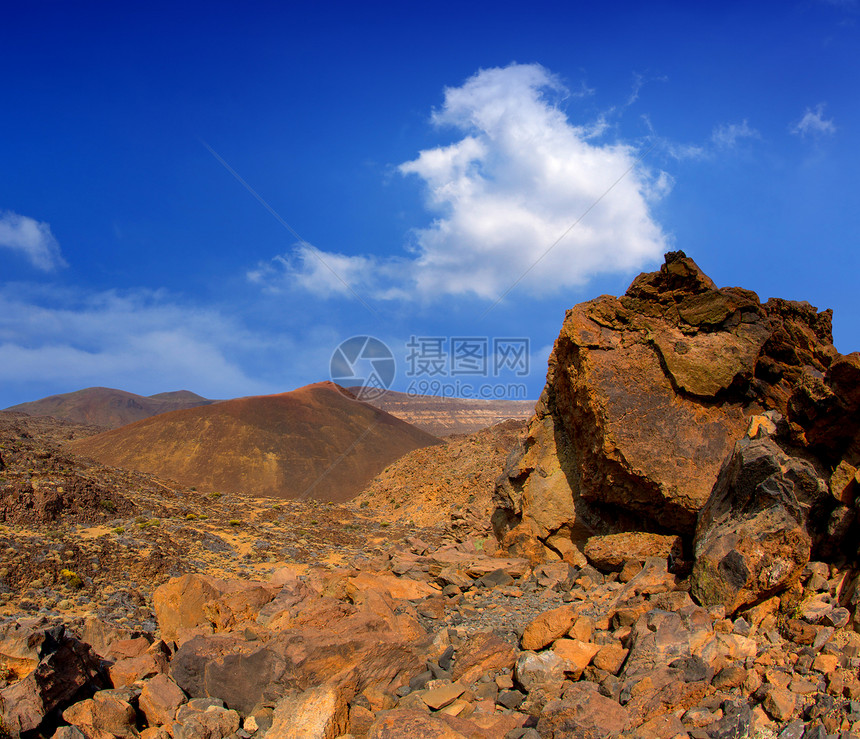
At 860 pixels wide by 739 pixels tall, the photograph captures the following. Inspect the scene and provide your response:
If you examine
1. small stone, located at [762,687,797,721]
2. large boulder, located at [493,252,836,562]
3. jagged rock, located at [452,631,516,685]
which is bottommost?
jagged rock, located at [452,631,516,685]

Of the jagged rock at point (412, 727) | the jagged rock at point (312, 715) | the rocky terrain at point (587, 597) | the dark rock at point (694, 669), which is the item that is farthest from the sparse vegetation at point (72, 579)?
the dark rock at point (694, 669)

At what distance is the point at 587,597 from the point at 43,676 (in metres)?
6.20

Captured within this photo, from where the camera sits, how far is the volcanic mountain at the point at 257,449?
34.6 m

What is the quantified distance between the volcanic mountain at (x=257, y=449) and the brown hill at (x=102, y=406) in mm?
48725

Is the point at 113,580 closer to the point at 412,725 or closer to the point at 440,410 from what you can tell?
the point at 412,725

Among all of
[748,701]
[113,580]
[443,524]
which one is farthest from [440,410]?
[748,701]

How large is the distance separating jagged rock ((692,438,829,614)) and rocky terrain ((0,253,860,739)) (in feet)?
0.07

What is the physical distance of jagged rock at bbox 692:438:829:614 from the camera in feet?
17.0

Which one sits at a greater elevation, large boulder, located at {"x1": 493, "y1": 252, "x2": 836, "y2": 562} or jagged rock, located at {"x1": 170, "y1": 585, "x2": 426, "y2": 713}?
large boulder, located at {"x1": 493, "y1": 252, "x2": 836, "y2": 562}

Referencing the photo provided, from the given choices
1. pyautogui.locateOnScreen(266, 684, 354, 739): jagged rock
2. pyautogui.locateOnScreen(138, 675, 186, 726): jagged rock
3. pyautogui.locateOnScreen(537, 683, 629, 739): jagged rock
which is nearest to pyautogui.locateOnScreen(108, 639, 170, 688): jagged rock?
pyautogui.locateOnScreen(138, 675, 186, 726): jagged rock

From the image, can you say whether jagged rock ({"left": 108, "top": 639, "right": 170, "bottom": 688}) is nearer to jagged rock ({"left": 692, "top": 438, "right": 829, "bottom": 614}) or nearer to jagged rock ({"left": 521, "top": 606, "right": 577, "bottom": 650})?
jagged rock ({"left": 521, "top": 606, "right": 577, "bottom": 650})

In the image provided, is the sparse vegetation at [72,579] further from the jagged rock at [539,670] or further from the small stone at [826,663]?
the small stone at [826,663]

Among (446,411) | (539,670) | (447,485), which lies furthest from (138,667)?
(446,411)

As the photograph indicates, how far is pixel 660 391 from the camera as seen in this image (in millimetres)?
8672
